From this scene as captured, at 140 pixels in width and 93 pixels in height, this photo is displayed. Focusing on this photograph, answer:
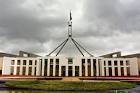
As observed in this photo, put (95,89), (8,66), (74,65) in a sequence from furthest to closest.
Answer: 1. (8,66)
2. (74,65)
3. (95,89)

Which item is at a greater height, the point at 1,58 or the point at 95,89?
the point at 1,58

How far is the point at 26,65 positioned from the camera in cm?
5384

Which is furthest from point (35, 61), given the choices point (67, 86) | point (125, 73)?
point (67, 86)

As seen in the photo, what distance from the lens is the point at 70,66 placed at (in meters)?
50.4

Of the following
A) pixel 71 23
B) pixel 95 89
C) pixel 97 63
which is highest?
pixel 71 23

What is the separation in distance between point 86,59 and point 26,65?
15276mm

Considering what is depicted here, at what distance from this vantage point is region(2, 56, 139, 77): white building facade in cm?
4984

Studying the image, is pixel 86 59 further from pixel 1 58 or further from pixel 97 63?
pixel 1 58

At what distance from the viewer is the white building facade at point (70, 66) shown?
4984 cm

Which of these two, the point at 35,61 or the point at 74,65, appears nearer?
the point at 74,65

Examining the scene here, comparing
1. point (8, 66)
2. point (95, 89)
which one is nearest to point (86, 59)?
point (8, 66)

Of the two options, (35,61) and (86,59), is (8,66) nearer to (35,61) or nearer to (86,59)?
(35,61)

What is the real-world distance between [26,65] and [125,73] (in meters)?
24.5

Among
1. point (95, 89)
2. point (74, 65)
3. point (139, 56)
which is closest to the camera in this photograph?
point (95, 89)
